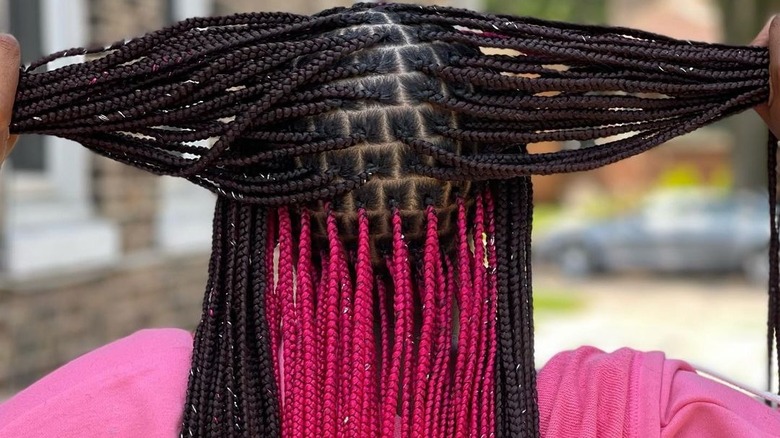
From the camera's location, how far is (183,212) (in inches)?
230

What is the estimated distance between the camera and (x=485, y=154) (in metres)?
1.34

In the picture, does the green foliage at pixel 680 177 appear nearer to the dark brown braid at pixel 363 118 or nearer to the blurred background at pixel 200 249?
the blurred background at pixel 200 249

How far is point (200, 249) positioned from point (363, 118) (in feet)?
15.7

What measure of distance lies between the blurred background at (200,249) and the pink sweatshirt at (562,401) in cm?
55

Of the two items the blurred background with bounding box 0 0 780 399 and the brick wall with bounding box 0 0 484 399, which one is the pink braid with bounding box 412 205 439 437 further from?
the brick wall with bounding box 0 0 484 399

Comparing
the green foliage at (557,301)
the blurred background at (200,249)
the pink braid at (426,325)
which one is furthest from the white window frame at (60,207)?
the green foliage at (557,301)

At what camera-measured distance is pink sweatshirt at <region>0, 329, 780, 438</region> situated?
127 centimetres

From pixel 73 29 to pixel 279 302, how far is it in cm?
380

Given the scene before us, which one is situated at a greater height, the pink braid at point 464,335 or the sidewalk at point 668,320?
the pink braid at point 464,335

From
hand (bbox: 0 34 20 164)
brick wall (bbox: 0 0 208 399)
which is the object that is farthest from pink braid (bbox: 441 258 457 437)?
brick wall (bbox: 0 0 208 399)

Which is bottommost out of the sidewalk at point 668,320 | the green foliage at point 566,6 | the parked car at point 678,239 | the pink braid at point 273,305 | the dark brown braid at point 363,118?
the sidewalk at point 668,320

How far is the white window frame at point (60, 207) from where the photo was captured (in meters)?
4.36

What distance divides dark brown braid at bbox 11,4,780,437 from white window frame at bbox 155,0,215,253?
13.8ft

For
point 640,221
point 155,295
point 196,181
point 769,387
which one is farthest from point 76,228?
point 640,221
